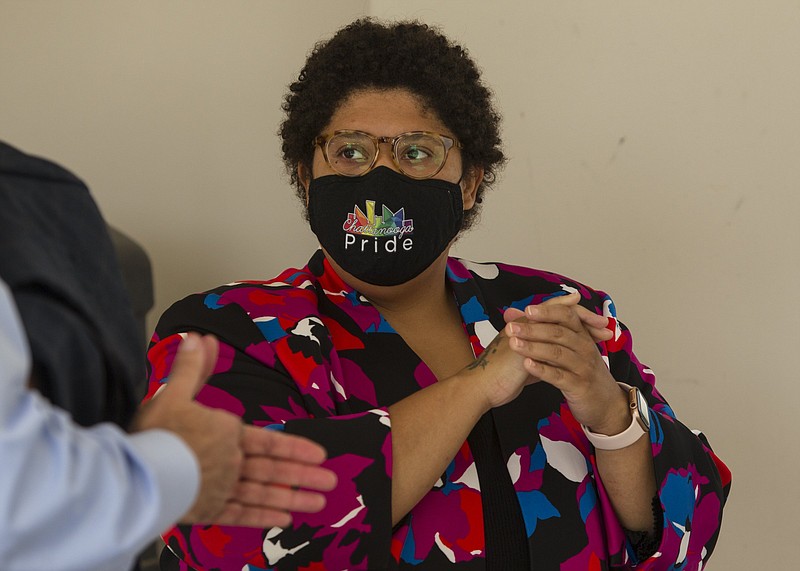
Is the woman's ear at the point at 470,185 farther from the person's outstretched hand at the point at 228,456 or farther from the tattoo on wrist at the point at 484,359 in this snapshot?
the person's outstretched hand at the point at 228,456

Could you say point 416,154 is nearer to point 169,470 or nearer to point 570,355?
point 570,355

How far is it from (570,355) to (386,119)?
567 mm

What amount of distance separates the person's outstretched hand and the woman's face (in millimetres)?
841

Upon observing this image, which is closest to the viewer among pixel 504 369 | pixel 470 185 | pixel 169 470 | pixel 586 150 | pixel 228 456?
pixel 169 470

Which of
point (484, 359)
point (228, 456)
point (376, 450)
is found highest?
point (228, 456)

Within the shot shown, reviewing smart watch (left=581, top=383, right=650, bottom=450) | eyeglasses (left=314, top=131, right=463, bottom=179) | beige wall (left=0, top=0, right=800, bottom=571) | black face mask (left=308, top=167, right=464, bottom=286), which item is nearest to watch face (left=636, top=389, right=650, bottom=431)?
smart watch (left=581, top=383, right=650, bottom=450)

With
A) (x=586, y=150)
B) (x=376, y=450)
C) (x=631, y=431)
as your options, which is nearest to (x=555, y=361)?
(x=631, y=431)

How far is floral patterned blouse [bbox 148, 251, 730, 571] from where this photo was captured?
147cm

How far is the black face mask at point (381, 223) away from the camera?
5.60 feet

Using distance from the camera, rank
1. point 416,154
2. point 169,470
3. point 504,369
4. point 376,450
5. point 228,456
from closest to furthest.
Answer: point 169,470, point 228,456, point 376,450, point 504,369, point 416,154

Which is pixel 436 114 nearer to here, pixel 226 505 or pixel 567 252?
pixel 567 252

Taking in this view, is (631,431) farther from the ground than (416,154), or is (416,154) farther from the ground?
(416,154)

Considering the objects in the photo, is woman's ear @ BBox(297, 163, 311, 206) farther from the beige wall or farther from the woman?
the beige wall

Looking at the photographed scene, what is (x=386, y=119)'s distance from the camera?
71.7 inches
